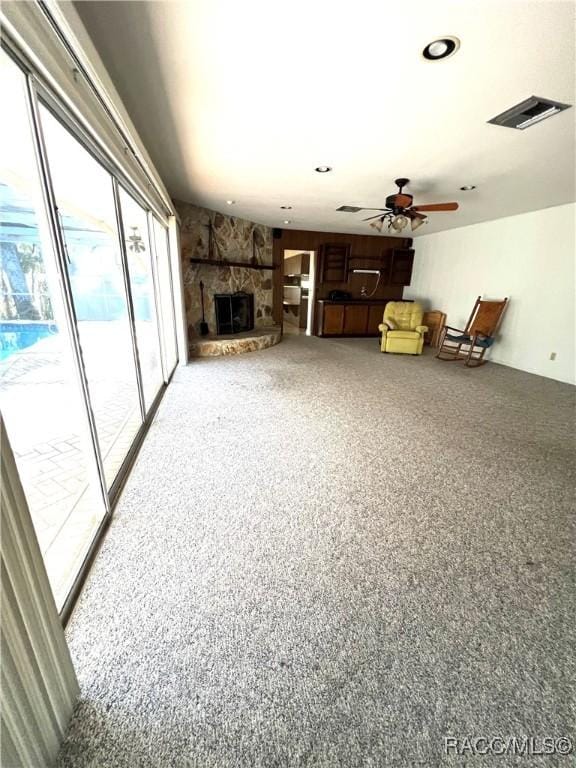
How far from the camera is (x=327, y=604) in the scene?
1239mm

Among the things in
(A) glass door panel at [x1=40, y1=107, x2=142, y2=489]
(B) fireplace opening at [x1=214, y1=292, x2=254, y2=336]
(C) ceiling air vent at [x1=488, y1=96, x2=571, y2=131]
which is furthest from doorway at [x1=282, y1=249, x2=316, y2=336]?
(C) ceiling air vent at [x1=488, y1=96, x2=571, y2=131]

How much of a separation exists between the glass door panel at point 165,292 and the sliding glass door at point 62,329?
0.01 m

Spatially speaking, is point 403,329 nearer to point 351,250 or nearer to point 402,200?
point 351,250

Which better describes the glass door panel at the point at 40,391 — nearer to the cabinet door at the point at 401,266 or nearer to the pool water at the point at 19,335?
the pool water at the point at 19,335

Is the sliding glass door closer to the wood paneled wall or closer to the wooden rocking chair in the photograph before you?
the wood paneled wall

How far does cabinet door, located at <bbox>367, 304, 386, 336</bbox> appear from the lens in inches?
278

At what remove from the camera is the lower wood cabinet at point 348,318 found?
22.5ft

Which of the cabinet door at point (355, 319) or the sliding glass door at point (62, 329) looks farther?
the cabinet door at point (355, 319)

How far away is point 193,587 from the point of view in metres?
1.29

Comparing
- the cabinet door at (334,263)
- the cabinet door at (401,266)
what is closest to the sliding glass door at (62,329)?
the cabinet door at (334,263)

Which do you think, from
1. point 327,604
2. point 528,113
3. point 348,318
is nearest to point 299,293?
point 348,318

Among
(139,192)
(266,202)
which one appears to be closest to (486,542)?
(139,192)

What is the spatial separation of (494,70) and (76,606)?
3.33 meters

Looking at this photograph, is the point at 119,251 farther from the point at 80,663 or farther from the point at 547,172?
the point at 547,172
